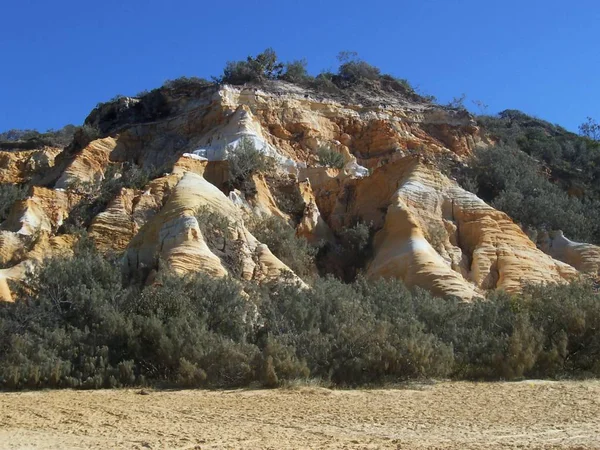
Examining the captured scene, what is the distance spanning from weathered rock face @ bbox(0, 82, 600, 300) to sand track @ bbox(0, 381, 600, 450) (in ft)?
17.7

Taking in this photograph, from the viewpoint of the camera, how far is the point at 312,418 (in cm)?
882

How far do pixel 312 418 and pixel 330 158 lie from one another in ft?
68.2

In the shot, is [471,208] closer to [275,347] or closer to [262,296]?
[262,296]

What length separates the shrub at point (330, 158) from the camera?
94.3 feet

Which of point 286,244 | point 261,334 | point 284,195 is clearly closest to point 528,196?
point 284,195

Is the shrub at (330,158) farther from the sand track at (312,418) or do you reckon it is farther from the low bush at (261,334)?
the sand track at (312,418)

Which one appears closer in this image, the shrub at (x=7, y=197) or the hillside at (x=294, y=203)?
the hillside at (x=294, y=203)

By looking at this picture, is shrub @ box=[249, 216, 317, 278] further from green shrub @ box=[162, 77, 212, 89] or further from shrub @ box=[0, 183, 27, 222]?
green shrub @ box=[162, 77, 212, 89]

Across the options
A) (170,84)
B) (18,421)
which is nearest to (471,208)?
(18,421)

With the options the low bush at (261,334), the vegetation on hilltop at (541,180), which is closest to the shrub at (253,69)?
the vegetation on hilltop at (541,180)

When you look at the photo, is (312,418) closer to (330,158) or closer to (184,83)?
(330,158)

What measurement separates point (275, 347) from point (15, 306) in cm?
538

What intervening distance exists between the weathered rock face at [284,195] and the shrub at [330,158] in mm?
467

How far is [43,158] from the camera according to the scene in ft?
123
